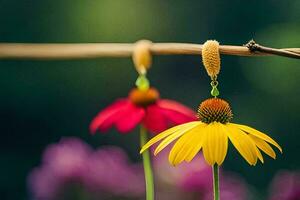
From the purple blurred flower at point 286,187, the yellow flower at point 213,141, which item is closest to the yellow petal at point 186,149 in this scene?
the yellow flower at point 213,141

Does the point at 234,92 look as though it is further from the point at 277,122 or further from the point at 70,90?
the point at 70,90

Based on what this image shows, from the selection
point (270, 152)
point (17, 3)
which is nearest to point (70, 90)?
point (17, 3)

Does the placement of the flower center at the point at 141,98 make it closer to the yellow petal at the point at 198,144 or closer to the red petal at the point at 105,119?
the red petal at the point at 105,119

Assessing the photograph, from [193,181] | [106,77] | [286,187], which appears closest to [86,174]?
[193,181]

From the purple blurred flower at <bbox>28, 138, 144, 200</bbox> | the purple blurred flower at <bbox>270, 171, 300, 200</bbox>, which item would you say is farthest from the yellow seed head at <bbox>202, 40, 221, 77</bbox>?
the purple blurred flower at <bbox>28, 138, 144, 200</bbox>

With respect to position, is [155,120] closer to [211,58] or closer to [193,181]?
[211,58]

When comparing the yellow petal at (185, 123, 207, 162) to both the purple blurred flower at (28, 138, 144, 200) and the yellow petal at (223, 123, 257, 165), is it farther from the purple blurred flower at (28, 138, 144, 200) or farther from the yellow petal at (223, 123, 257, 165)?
the purple blurred flower at (28, 138, 144, 200)
